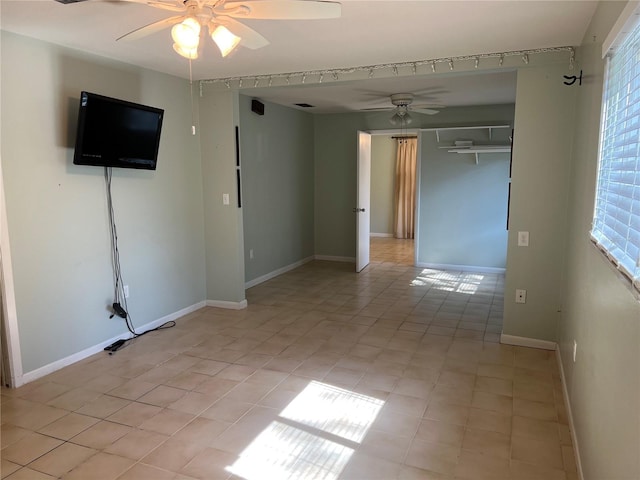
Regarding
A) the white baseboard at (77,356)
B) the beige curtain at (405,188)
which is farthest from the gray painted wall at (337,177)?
the white baseboard at (77,356)

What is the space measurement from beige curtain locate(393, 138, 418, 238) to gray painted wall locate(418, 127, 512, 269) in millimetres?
2683

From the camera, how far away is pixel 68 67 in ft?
10.6

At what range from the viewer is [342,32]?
2904 mm

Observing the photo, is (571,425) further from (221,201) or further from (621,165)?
(221,201)

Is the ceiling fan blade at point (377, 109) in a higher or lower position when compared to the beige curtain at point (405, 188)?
higher

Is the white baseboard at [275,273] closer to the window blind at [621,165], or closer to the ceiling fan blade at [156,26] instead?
the ceiling fan blade at [156,26]

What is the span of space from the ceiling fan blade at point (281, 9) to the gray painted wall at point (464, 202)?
16.2ft

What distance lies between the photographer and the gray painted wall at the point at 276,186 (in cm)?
567

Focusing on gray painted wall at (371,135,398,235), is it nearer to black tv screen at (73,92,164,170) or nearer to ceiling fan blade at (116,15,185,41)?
black tv screen at (73,92,164,170)

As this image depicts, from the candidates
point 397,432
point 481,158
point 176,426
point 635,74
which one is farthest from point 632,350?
point 481,158

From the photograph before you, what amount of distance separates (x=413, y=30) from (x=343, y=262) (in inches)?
188

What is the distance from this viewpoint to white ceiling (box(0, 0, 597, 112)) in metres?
2.49

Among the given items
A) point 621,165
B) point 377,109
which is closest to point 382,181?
point 377,109

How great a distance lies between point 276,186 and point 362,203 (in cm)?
129
